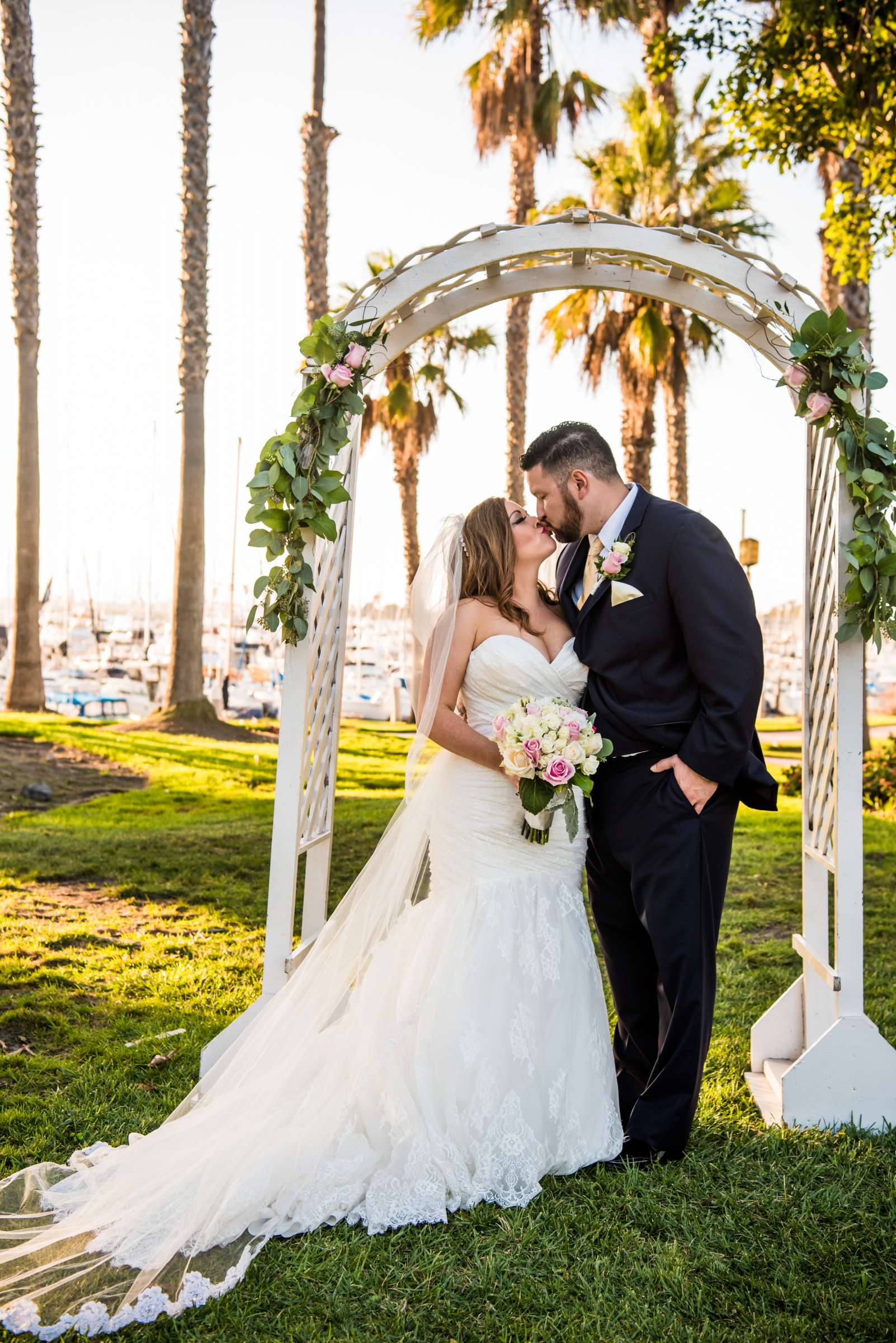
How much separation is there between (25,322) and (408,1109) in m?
15.2

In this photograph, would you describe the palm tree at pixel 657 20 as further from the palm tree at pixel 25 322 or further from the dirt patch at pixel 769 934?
the dirt patch at pixel 769 934

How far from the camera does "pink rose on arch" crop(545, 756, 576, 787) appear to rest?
134 inches

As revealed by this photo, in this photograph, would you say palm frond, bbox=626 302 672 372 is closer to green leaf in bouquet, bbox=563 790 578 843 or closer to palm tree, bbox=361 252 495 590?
palm tree, bbox=361 252 495 590

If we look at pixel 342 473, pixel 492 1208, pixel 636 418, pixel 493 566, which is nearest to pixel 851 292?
pixel 636 418

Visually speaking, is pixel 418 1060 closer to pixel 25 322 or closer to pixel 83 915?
pixel 83 915

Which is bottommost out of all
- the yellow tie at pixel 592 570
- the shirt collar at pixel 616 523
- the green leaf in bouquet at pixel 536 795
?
the green leaf in bouquet at pixel 536 795

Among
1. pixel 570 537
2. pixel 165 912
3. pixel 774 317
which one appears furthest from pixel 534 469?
pixel 165 912

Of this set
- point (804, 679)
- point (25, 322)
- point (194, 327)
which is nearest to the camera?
point (804, 679)

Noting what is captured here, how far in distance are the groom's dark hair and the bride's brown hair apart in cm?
25

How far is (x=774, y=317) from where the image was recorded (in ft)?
13.1

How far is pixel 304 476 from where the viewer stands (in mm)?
3869

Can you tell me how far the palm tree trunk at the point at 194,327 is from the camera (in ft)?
45.9

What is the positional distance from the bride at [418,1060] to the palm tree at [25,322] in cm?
1341

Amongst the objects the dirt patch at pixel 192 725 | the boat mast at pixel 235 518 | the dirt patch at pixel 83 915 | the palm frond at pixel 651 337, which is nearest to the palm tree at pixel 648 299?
the palm frond at pixel 651 337
